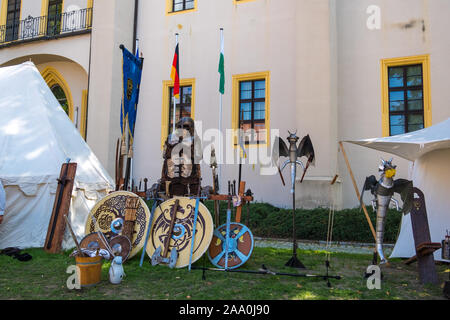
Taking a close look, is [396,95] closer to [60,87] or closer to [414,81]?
[414,81]

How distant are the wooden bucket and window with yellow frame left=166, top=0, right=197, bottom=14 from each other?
9.76m

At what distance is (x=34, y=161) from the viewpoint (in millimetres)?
6602

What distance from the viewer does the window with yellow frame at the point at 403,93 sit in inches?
369

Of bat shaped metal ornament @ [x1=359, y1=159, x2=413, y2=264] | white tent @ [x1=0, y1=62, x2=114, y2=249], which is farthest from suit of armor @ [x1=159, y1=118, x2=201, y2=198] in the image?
bat shaped metal ornament @ [x1=359, y1=159, x2=413, y2=264]

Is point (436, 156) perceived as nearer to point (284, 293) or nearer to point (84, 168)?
point (284, 293)

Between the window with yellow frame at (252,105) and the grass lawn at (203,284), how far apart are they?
573 centimetres

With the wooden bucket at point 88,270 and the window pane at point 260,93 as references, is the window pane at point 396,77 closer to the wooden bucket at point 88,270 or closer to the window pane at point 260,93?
the window pane at point 260,93

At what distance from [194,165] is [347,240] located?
401cm

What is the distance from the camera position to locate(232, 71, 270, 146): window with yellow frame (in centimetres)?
1060

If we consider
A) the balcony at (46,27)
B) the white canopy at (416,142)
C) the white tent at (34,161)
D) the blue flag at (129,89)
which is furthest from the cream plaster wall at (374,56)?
the balcony at (46,27)

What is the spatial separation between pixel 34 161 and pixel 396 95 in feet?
28.1

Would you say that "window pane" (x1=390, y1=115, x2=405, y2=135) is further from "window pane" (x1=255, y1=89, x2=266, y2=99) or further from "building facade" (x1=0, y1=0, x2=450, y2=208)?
"window pane" (x1=255, y1=89, x2=266, y2=99)

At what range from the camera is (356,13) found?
1005cm
